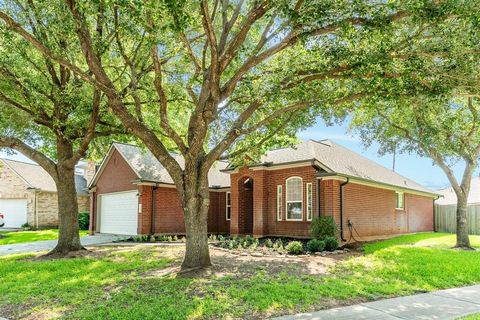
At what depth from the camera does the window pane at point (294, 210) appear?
16916mm

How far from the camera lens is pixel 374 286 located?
8477mm

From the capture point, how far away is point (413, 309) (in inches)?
269

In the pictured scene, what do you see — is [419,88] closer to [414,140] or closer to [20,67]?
[414,140]

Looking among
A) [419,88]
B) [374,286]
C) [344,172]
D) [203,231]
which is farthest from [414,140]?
[203,231]

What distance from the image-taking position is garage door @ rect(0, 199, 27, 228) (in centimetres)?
3100

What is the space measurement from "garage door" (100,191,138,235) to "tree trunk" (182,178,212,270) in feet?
38.9

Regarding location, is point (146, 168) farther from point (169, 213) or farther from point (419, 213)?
point (419, 213)

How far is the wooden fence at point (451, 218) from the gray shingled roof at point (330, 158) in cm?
767

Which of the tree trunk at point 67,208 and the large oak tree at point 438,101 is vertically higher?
the large oak tree at point 438,101

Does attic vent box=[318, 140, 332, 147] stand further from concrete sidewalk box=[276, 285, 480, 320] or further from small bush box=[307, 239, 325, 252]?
concrete sidewalk box=[276, 285, 480, 320]

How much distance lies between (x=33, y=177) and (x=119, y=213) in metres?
14.3

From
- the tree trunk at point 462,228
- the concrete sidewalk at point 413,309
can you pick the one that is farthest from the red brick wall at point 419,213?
the concrete sidewalk at point 413,309

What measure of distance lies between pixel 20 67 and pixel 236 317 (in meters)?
11.1

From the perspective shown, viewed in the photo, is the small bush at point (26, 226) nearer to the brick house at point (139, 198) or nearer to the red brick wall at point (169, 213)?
the brick house at point (139, 198)
